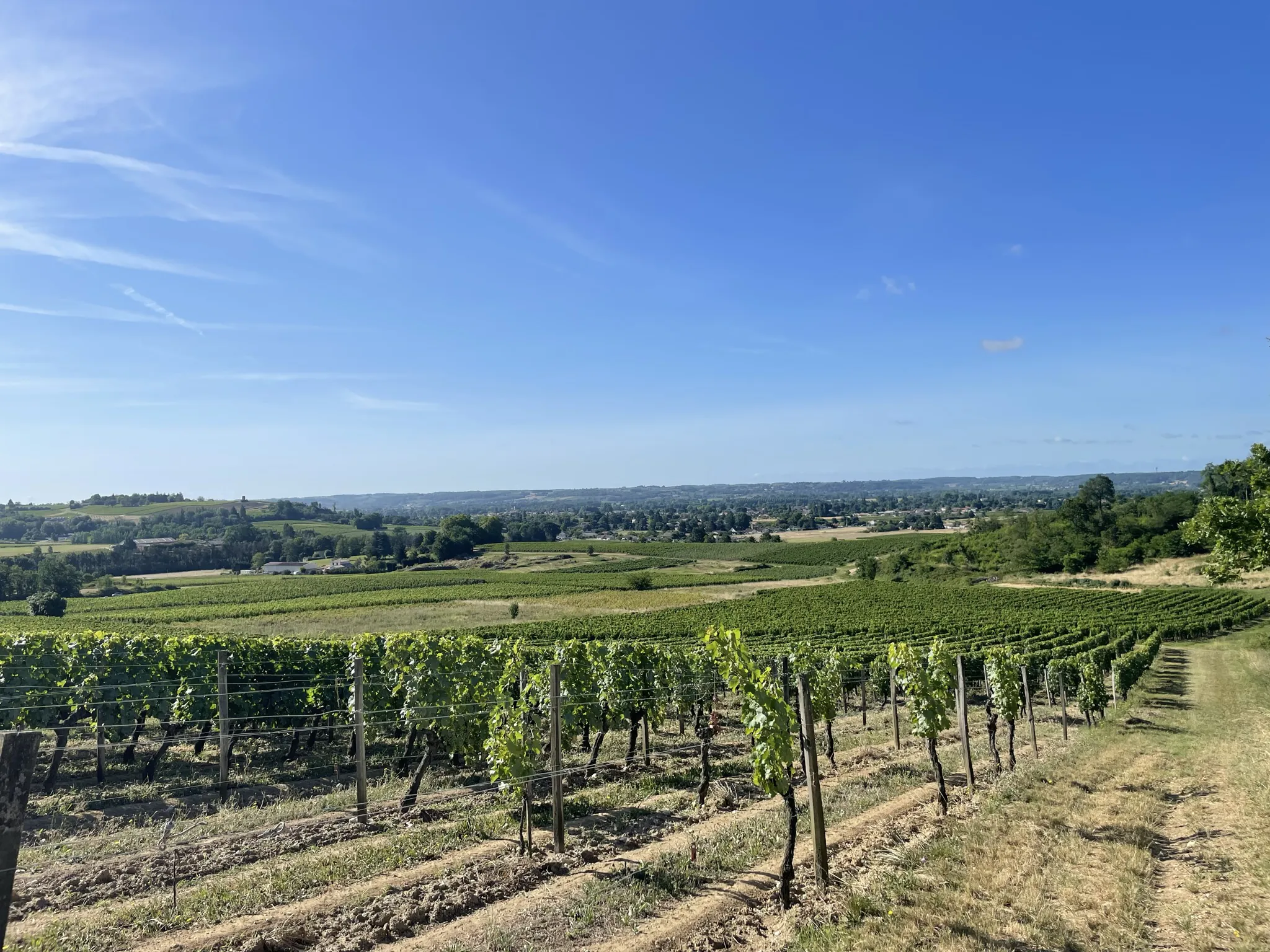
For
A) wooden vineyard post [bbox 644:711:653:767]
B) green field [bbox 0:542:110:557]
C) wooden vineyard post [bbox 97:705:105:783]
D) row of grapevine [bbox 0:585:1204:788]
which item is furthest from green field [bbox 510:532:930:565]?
wooden vineyard post [bbox 97:705:105:783]

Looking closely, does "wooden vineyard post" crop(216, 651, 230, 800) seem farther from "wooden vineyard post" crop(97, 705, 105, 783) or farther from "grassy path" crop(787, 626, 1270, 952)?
"grassy path" crop(787, 626, 1270, 952)

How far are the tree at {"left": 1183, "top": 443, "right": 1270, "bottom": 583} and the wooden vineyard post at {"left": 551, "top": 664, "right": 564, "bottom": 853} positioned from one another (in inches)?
548

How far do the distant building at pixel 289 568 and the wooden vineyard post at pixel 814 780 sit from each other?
10838 centimetres

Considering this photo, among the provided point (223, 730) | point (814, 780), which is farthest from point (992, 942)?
point (223, 730)

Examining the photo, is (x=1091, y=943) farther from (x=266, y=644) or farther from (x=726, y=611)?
(x=726, y=611)

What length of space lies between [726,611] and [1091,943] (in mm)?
55287

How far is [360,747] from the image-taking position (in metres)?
10.5

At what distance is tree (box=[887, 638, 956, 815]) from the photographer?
37.4 feet

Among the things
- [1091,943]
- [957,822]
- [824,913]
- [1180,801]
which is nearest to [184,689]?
[824,913]

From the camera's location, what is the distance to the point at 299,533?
161 m

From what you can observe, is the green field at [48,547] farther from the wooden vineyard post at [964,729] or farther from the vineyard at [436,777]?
the wooden vineyard post at [964,729]

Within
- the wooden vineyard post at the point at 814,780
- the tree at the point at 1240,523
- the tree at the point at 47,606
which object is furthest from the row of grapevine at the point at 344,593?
the tree at the point at 1240,523

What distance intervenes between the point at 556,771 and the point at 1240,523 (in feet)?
51.0

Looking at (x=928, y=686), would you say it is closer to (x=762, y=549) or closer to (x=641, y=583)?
(x=641, y=583)
